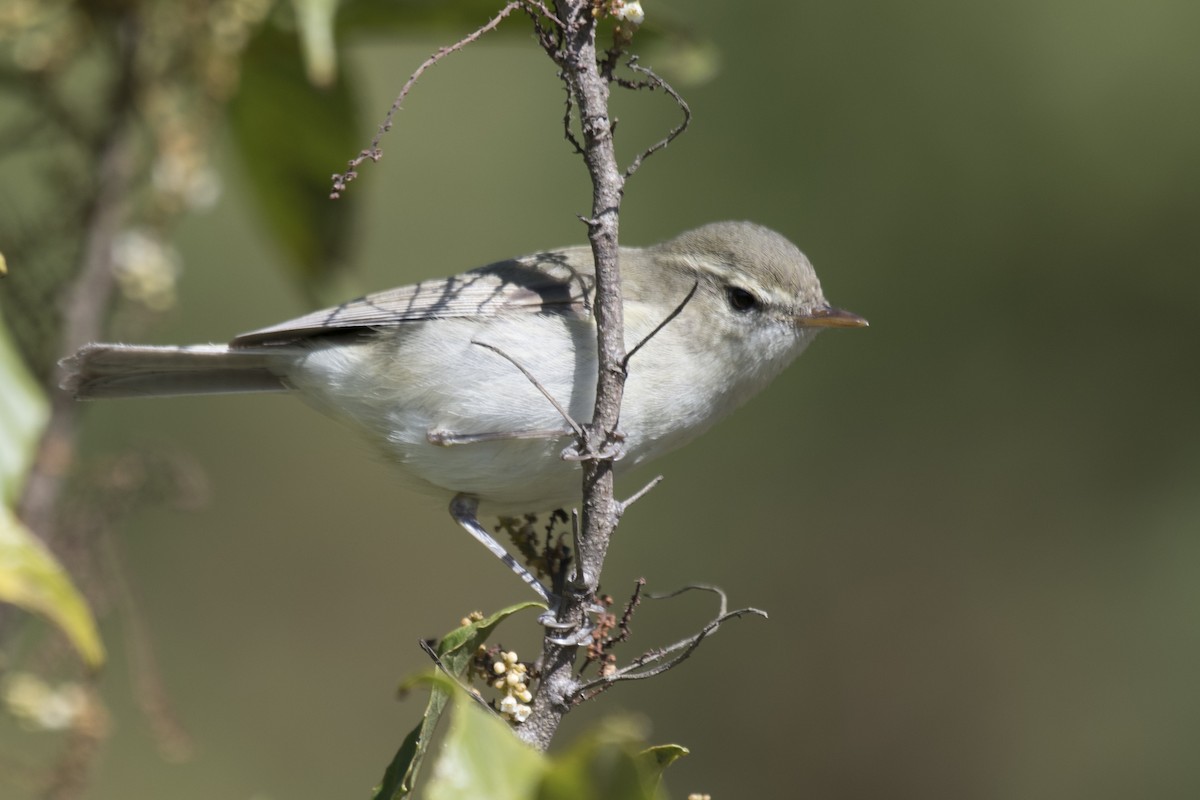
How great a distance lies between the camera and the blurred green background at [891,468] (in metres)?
5.05

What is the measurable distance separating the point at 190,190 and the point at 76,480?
70 centimetres

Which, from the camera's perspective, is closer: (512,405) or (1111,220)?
(512,405)

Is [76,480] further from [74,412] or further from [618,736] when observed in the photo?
[618,736]

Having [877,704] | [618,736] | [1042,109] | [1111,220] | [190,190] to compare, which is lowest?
[618,736]

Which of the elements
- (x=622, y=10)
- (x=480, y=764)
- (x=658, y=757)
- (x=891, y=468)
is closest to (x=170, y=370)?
(x=622, y=10)

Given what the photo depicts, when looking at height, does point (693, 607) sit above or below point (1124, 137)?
below

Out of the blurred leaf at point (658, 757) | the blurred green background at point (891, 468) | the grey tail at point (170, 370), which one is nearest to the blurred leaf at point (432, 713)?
the blurred leaf at point (658, 757)

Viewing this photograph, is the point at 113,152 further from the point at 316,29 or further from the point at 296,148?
the point at 316,29

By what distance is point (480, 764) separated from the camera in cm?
125

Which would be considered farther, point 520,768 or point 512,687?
point 512,687

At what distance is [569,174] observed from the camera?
5.50 meters

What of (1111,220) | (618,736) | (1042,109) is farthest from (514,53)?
(618,736)

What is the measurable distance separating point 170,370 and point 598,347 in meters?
1.63

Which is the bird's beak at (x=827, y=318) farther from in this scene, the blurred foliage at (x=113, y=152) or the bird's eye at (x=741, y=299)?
the blurred foliage at (x=113, y=152)
